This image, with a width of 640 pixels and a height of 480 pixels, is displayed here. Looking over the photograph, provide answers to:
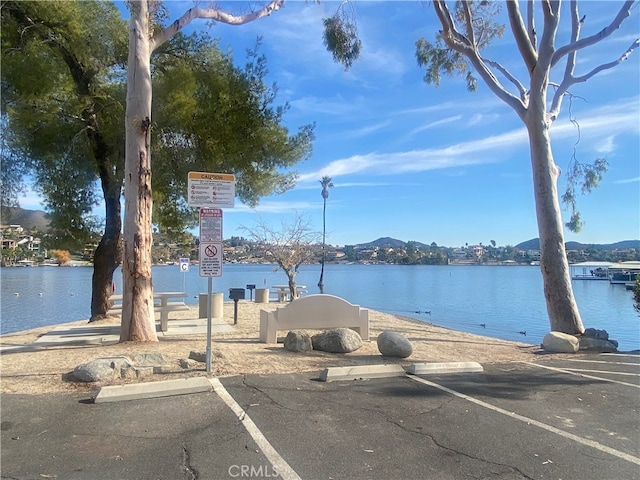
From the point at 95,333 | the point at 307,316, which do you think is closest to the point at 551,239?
the point at 307,316

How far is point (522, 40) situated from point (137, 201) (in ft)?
34.7

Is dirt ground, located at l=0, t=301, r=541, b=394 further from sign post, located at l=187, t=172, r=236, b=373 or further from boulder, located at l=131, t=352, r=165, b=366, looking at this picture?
sign post, located at l=187, t=172, r=236, b=373

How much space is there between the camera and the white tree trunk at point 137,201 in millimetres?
9742

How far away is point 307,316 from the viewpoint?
10.2 m

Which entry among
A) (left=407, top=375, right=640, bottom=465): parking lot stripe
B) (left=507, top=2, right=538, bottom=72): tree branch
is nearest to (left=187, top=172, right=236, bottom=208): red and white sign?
(left=407, top=375, right=640, bottom=465): parking lot stripe

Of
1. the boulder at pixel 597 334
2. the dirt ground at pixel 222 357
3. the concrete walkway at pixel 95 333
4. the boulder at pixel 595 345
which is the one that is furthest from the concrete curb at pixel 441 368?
the concrete walkway at pixel 95 333

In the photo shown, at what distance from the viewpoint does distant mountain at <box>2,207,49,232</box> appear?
1441cm

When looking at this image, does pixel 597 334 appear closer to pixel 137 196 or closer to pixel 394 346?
pixel 394 346

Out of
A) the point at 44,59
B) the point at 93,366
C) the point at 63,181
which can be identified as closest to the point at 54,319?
the point at 63,181

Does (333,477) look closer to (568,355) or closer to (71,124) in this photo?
(568,355)

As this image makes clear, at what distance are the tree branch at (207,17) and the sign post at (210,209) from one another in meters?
4.92

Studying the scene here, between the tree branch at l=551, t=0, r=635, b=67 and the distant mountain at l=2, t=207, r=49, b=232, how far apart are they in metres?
15.6

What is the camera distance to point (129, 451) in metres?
4.17

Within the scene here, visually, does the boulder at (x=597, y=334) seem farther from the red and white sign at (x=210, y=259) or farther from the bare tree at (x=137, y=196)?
the bare tree at (x=137, y=196)
